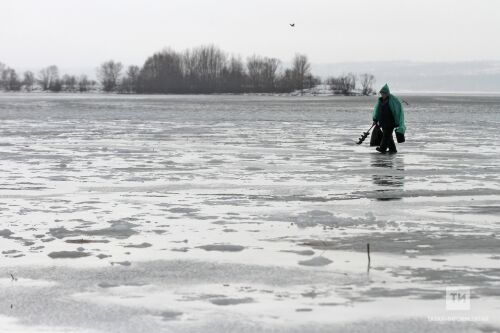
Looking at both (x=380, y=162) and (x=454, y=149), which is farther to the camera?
(x=454, y=149)

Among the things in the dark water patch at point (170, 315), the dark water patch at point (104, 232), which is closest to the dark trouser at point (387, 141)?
the dark water patch at point (104, 232)

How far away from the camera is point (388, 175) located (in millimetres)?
14148

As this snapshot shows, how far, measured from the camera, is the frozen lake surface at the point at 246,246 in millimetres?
5277

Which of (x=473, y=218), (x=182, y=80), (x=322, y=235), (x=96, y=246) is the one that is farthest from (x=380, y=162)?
(x=182, y=80)

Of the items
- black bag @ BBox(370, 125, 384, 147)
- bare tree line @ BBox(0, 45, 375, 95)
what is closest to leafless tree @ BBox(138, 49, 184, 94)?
bare tree line @ BBox(0, 45, 375, 95)

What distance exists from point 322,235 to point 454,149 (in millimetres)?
13004

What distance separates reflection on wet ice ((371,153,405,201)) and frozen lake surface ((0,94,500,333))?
0.15 feet

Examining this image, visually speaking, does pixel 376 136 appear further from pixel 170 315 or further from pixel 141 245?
pixel 170 315

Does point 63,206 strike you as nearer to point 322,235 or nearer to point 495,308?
point 322,235

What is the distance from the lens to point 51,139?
23.8 m

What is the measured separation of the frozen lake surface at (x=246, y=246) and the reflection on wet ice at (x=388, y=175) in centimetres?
5

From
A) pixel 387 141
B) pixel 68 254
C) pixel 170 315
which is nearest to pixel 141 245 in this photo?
pixel 68 254

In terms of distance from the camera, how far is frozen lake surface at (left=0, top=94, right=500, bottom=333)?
5.28 metres

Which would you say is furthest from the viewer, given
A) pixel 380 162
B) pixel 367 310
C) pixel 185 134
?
pixel 185 134
